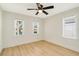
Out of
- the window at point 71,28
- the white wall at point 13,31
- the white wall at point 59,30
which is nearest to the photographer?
the white wall at point 13,31

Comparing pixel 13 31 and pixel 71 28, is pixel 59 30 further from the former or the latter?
pixel 13 31

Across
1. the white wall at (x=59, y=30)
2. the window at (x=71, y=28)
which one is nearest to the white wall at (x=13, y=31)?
the white wall at (x=59, y=30)

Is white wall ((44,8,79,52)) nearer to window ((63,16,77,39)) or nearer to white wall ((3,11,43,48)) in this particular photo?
window ((63,16,77,39))

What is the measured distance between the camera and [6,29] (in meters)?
3.10

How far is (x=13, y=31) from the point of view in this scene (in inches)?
100

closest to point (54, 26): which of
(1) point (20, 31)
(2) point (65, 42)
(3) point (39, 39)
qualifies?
(2) point (65, 42)

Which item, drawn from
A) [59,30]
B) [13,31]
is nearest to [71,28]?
[59,30]

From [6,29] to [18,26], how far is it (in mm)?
1046

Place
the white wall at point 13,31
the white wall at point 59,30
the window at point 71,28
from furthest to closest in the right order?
the white wall at point 59,30, the window at point 71,28, the white wall at point 13,31

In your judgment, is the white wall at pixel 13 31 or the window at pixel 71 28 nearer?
the white wall at pixel 13 31

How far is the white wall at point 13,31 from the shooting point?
8.16 ft

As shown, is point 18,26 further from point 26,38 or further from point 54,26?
point 54,26

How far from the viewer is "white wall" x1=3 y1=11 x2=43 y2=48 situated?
2488 millimetres

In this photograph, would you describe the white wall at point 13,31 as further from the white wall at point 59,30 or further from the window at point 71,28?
the window at point 71,28
